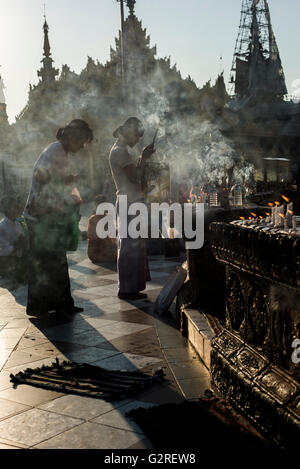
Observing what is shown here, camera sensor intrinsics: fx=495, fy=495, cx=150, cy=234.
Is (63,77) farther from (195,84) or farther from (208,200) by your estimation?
(208,200)

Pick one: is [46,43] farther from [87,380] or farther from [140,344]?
[87,380]

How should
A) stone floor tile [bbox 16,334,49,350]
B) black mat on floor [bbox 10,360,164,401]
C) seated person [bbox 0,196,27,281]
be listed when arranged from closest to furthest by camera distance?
1. black mat on floor [bbox 10,360,164,401]
2. stone floor tile [bbox 16,334,49,350]
3. seated person [bbox 0,196,27,281]

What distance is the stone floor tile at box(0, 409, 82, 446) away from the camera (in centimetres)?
247

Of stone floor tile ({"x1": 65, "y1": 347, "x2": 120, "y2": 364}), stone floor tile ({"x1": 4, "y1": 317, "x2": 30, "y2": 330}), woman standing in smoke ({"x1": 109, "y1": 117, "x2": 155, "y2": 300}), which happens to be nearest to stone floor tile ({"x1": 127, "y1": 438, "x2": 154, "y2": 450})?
stone floor tile ({"x1": 65, "y1": 347, "x2": 120, "y2": 364})

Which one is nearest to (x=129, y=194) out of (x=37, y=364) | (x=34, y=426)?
(x=37, y=364)

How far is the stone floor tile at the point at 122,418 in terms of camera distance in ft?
8.36

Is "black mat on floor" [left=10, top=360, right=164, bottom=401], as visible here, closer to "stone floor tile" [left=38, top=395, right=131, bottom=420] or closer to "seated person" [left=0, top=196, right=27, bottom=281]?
"stone floor tile" [left=38, top=395, right=131, bottom=420]

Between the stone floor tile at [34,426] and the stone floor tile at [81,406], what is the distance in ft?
0.19

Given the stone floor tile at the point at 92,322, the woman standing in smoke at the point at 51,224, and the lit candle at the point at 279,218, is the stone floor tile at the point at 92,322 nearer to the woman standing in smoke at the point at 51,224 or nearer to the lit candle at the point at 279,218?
the woman standing in smoke at the point at 51,224

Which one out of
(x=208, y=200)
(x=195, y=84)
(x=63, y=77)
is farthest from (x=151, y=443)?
(x=63, y=77)

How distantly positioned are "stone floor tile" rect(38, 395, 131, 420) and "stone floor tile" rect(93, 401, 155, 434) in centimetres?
4

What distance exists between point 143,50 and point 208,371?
151ft

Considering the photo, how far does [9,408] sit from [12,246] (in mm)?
5327

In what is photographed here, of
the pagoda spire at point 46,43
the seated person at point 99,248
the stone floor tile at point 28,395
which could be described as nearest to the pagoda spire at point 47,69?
the pagoda spire at point 46,43
